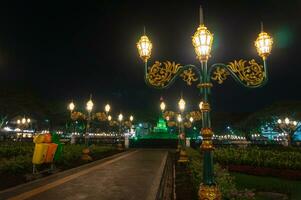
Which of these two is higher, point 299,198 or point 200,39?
point 200,39

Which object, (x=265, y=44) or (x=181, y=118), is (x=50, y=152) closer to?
(x=181, y=118)

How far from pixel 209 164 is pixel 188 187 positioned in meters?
3.99

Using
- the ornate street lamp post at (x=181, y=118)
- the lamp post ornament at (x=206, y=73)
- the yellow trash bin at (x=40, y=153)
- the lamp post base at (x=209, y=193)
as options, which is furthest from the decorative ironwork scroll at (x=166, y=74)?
the ornate street lamp post at (x=181, y=118)

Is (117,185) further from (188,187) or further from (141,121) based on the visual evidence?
(141,121)

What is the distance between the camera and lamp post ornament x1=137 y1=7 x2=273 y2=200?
22.6ft

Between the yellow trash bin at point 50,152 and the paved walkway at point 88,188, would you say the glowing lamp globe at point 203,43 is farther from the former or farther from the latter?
the yellow trash bin at point 50,152

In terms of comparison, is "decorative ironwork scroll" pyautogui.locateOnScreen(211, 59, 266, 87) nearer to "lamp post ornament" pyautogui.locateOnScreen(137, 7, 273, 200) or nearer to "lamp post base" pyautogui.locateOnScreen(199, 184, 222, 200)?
"lamp post ornament" pyautogui.locateOnScreen(137, 7, 273, 200)

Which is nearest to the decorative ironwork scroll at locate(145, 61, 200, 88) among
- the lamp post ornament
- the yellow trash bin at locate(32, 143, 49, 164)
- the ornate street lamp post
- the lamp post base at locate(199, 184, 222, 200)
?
the lamp post ornament

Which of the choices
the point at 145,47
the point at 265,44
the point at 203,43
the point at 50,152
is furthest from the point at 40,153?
the point at 265,44

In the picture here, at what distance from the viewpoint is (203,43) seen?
7590mm

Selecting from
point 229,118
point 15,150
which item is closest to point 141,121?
point 229,118

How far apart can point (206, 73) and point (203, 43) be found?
0.84 metres

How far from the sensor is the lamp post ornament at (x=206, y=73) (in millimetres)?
6883

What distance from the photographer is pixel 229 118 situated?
3430 inches
